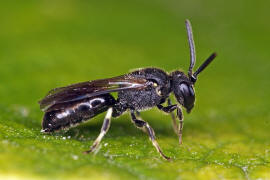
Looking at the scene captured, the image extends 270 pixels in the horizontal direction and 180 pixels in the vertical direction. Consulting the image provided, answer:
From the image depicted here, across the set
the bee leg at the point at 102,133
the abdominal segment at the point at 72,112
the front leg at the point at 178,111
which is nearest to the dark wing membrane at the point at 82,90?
the abdominal segment at the point at 72,112

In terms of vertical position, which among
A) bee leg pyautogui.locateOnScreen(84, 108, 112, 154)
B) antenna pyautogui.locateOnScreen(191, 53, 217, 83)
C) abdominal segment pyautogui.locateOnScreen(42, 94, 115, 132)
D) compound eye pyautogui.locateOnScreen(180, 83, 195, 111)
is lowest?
bee leg pyautogui.locateOnScreen(84, 108, 112, 154)

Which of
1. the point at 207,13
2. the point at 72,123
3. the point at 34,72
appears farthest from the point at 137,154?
the point at 207,13

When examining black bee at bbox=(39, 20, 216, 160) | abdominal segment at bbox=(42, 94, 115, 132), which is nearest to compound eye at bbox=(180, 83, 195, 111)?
black bee at bbox=(39, 20, 216, 160)

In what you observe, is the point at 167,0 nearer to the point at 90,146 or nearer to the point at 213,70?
the point at 213,70

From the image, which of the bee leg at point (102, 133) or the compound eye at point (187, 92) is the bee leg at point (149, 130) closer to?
the bee leg at point (102, 133)

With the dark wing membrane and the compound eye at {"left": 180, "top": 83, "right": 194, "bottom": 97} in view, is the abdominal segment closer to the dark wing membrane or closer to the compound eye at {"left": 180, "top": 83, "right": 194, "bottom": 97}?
the dark wing membrane

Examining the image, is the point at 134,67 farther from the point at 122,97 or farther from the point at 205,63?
the point at 205,63
